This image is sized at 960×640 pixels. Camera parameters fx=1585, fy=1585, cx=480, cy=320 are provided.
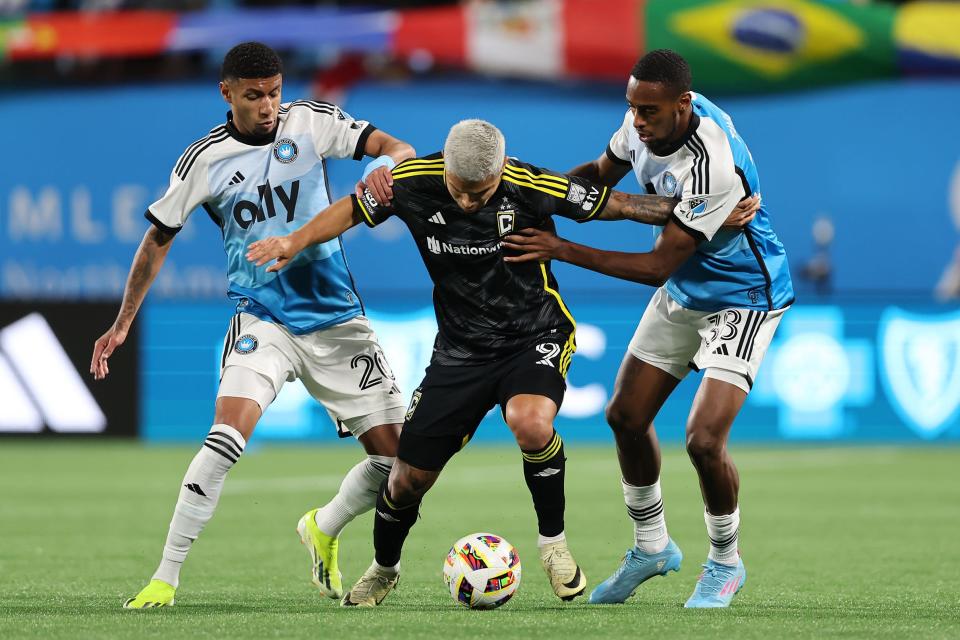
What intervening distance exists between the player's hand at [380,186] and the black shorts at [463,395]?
751 mm

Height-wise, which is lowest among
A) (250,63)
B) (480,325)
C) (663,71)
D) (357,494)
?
(357,494)

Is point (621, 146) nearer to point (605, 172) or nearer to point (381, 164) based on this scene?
point (605, 172)

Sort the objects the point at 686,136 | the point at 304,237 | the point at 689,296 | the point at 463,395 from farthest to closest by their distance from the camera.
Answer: the point at 689,296, the point at 686,136, the point at 463,395, the point at 304,237

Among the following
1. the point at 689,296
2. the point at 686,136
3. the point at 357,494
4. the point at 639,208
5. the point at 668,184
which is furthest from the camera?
the point at 357,494

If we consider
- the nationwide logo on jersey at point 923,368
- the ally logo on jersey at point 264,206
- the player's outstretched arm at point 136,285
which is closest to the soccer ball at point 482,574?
the ally logo on jersey at point 264,206

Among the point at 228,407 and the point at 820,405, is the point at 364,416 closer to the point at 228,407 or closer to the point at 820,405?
the point at 228,407

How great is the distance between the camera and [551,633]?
5711 mm

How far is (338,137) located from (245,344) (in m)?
1.02

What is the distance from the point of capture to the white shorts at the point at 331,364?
22.8ft

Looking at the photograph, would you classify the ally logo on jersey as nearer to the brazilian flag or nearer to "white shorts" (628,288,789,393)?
"white shorts" (628,288,789,393)

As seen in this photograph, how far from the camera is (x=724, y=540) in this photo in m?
6.81

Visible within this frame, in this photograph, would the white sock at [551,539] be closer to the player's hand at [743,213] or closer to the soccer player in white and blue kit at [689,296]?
the soccer player in white and blue kit at [689,296]

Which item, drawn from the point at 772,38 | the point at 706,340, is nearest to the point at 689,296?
the point at 706,340

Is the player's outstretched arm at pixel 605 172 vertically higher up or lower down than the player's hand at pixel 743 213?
lower down
